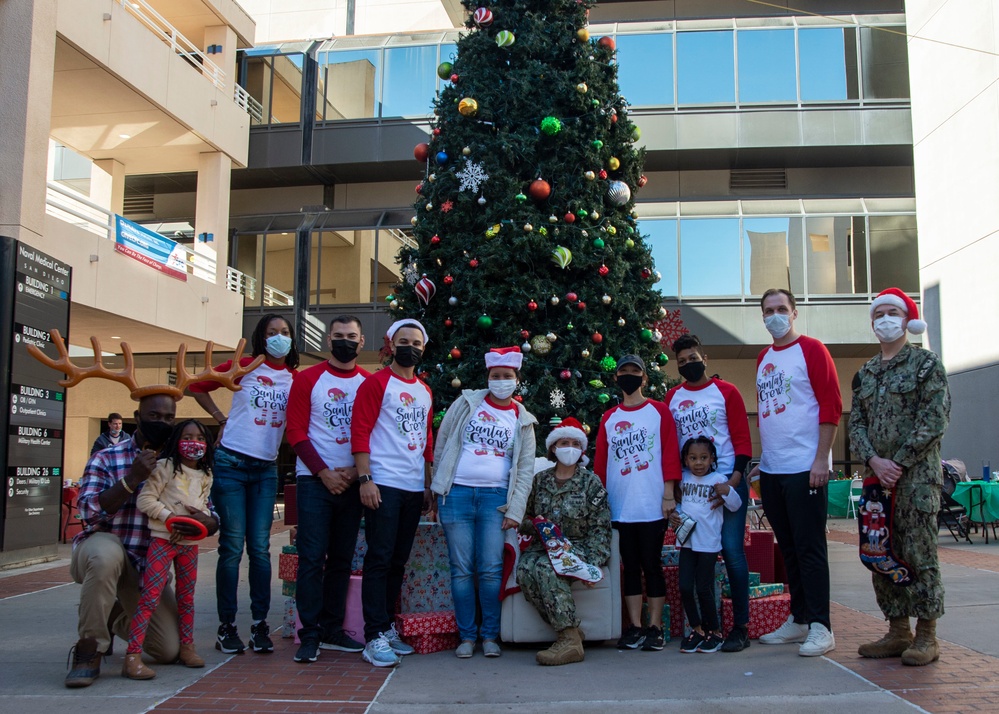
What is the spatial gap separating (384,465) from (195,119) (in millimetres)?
14797

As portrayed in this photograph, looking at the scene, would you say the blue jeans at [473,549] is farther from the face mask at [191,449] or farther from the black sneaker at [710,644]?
Result: the face mask at [191,449]

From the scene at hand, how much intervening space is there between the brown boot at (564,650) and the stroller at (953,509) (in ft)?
30.4

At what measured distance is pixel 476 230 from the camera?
745 cm

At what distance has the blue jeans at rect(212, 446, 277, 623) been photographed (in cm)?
553

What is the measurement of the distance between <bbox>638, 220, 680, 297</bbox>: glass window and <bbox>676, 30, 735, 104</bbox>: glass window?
124 inches

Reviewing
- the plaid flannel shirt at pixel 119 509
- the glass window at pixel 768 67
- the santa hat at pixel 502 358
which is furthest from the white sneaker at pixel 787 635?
the glass window at pixel 768 67

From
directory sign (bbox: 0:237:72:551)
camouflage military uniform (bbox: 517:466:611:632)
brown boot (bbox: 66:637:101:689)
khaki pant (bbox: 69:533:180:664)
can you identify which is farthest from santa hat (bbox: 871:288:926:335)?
directory sign (bbox: 0:237:72:551)

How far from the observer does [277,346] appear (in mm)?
5754

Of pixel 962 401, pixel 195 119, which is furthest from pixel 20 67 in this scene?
pixel 962 401

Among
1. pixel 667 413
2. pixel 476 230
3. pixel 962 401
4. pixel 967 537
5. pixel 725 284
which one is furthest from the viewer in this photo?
pixel 725 284

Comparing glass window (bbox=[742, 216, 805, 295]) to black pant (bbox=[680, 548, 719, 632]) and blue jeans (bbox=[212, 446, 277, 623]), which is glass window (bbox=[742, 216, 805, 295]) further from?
blue jeans (bbox=[212, 446, 277, 623])

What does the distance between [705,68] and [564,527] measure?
61.4ft

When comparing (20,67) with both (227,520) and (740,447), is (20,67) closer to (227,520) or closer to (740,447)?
(227,520)

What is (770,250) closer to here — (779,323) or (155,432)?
(779,323)
